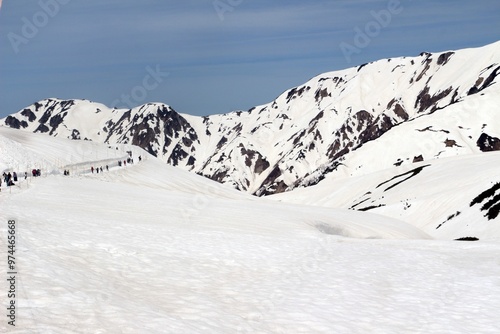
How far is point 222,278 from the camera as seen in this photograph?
19125mm

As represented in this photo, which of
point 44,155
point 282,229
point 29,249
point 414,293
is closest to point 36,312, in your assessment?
point 29,249

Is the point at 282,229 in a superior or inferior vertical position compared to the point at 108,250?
superior

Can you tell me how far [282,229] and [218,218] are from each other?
4.60 meters

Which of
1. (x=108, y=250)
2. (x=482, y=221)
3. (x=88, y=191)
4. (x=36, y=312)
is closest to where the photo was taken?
(x=36, y=312)

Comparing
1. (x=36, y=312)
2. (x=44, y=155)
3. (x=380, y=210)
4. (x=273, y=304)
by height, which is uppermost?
(x=380, y=210)

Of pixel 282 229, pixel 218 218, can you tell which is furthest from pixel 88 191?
pixel 282 229

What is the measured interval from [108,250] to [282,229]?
56.0 ft

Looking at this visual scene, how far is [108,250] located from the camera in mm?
20672

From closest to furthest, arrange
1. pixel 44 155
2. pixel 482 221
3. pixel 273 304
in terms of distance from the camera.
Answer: pixel 273 304 < pixel 482 221 < pixel 44 155

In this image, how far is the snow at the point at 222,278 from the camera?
1342 cm

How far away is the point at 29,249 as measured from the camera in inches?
710

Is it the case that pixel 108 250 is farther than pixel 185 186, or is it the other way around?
pixel 185 186

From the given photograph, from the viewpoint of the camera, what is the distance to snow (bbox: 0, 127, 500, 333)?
13.4m

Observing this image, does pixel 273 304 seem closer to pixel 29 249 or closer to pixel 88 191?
pixel 29 249
